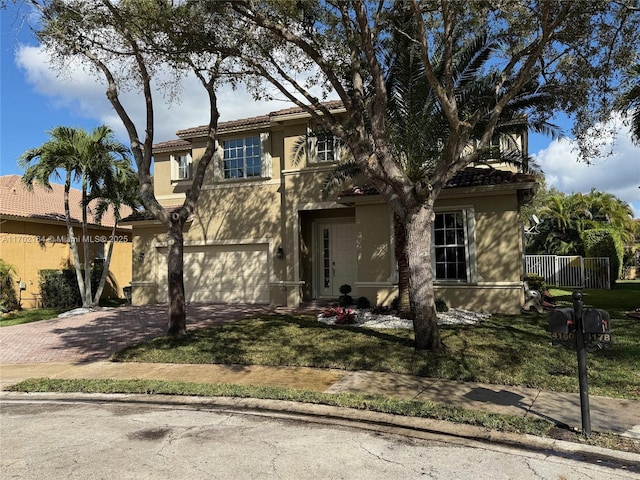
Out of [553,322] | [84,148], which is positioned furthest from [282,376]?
[84,148]

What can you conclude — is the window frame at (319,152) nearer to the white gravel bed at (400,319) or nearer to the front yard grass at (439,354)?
the white gravel bed at (400,319)

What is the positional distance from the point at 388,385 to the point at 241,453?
9.68 feet

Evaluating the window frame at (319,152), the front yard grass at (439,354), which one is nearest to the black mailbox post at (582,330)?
the front yard grass at (439,354)

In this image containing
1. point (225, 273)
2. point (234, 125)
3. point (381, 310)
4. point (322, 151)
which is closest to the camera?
point (381, 310)

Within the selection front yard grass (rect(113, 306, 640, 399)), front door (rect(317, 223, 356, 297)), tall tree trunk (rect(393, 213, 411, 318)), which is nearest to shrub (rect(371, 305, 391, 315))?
tall tree trunk (rect(393, 213, 411, 318))

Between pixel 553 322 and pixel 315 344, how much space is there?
5408 millimetres

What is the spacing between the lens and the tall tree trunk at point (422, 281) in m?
8.73

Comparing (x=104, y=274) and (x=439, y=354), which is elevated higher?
(x=104, y=274)

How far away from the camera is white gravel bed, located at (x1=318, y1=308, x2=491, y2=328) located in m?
11.5

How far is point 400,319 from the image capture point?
39.4 feet

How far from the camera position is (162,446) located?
16.9 ft

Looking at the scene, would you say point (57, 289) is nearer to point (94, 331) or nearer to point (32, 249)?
point (32, 249)

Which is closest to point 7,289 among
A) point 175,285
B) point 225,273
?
point 225,273

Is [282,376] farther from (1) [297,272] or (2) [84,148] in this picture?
(2) [84,148]
